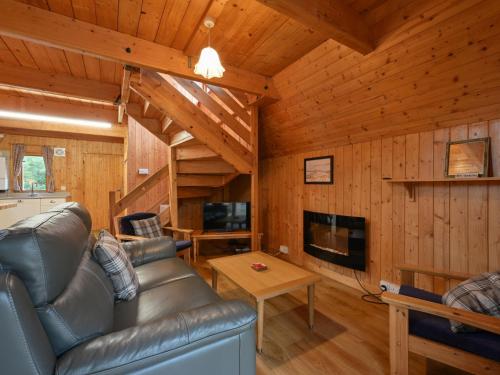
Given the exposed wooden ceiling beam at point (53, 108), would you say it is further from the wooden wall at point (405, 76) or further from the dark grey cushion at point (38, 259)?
the dark grey cushion at point (38, 259)

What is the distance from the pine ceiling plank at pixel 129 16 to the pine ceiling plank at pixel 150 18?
3 cm

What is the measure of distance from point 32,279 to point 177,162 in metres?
3.22

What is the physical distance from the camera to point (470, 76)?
69.1 inches

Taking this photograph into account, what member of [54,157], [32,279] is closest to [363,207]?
[32,279]

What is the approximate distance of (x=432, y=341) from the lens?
132 centimetres

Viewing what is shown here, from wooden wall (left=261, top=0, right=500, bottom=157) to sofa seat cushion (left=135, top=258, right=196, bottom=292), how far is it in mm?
2273

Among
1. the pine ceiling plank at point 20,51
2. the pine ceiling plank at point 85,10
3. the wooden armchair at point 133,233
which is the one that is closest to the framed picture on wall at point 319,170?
the wooden armchair at point 133,233

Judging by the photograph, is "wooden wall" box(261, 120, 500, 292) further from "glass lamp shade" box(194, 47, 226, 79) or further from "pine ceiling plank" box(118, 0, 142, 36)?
"pine ceiling plank" box(118, 0, 142, 36)

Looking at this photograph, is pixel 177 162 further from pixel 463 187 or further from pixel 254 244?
pixel 463 187

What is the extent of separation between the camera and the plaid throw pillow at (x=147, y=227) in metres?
3.38

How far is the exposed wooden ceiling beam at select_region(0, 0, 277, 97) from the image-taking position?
68.8 inches

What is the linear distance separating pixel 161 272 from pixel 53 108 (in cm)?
381

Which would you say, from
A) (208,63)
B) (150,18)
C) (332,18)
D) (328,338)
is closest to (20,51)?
(150,18)

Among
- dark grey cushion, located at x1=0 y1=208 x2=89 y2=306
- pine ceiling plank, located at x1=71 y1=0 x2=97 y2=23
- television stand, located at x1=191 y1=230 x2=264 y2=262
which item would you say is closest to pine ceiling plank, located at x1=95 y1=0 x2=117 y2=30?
pine ceiling plank, located at x1=71 y1=0 x2=97 y2=23
